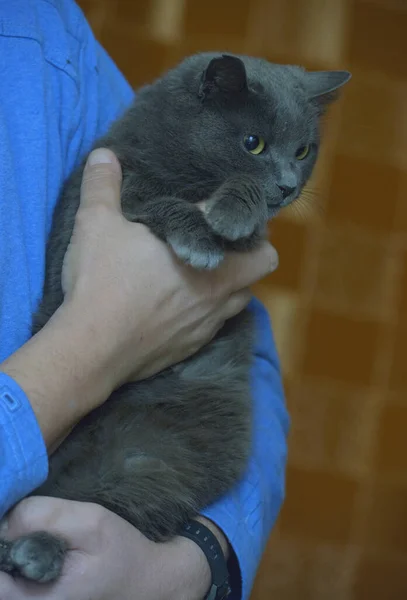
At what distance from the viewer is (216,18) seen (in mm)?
2049

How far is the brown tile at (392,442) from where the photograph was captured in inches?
84.5

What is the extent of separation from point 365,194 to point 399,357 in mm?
531

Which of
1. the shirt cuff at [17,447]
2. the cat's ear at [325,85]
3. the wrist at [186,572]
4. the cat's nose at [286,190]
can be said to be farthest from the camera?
the cat's ear at [325,85]

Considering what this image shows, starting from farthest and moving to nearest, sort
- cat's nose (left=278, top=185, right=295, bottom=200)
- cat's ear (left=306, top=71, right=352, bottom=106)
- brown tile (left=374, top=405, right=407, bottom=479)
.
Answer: brown tile (left=374, top=405, right=407, bottom=479) < cat's ear (left=306, top=71, right=352, bottom=106) < cat's nose (left=278, top=185, right=295, bottom=200)

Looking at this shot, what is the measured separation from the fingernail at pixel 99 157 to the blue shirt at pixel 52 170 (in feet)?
0.17

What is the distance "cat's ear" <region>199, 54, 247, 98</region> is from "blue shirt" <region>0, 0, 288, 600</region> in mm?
227

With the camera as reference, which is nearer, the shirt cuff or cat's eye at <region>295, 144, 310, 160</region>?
the shirt cuff

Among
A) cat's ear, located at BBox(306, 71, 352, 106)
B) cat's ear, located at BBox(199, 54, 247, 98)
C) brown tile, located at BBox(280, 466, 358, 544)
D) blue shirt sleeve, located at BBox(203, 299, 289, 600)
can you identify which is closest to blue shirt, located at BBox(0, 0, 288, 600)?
blue shirt sleeve, located at BBox(203, 299, 289, 600)

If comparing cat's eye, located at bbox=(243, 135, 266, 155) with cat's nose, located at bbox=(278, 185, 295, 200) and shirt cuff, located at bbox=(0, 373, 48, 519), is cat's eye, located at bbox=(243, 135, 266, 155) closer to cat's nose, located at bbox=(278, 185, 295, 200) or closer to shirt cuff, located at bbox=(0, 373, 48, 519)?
cat's nose, located at bbox=(278, 185, 295, 200)

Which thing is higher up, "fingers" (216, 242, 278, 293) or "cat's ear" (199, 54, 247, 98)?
"cat's ear" (199, 54, 247, 98)

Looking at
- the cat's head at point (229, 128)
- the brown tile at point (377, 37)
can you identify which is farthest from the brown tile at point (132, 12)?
the cat's head at point (229, 128)

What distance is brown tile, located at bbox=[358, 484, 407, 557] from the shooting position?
216cm

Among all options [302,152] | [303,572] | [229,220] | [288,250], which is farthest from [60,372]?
[303,572]

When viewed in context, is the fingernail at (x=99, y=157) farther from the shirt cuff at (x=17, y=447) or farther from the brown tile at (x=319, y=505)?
the brown tile at (x=319, y=505)
